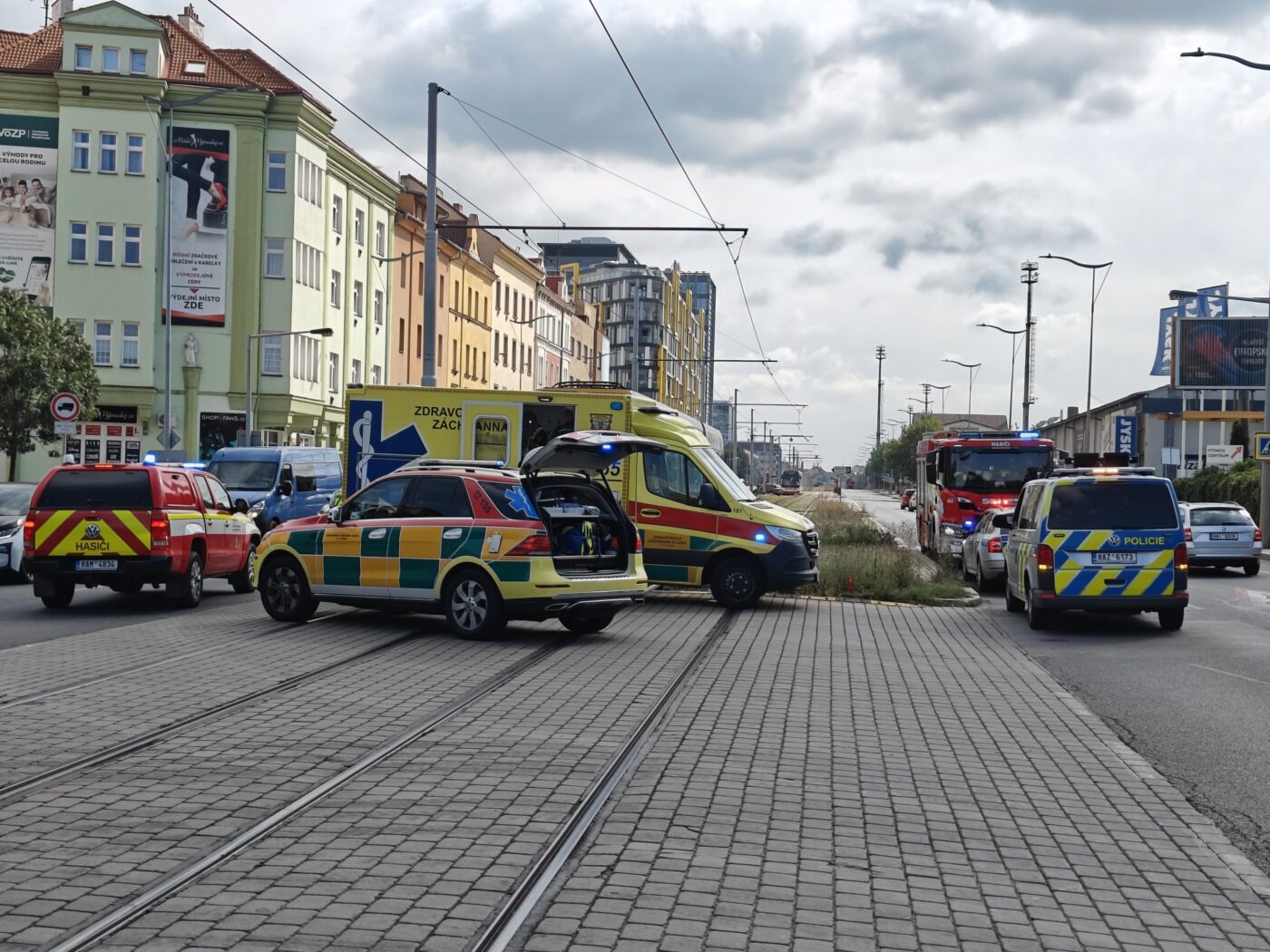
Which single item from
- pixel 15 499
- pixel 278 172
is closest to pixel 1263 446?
pixel 15 499

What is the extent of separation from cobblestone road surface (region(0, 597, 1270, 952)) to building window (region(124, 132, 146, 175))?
42482 mm

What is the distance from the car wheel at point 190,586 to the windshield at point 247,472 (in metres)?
12.6

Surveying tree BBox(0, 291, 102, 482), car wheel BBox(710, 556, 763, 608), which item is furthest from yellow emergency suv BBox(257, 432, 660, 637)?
tree BBox(0, 291, 102, 482)

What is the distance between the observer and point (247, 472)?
32.3m

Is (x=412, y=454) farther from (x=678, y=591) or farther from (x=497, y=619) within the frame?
(x=497, y=619)

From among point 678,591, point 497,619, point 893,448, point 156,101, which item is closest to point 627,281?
point 893,448

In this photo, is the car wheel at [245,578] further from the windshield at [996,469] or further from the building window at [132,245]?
the building window at [132,245]

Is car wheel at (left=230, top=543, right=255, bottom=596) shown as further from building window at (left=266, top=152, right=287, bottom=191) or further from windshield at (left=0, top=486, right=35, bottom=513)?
building window at (left=266, top=152, right=287, bottom=191)

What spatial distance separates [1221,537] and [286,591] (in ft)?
73.7

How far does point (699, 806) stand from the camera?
7.47m

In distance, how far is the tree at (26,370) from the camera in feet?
123

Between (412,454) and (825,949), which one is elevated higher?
(412,454)

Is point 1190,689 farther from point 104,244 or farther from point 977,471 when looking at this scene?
point 104,244

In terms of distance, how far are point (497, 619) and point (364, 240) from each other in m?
49.3
